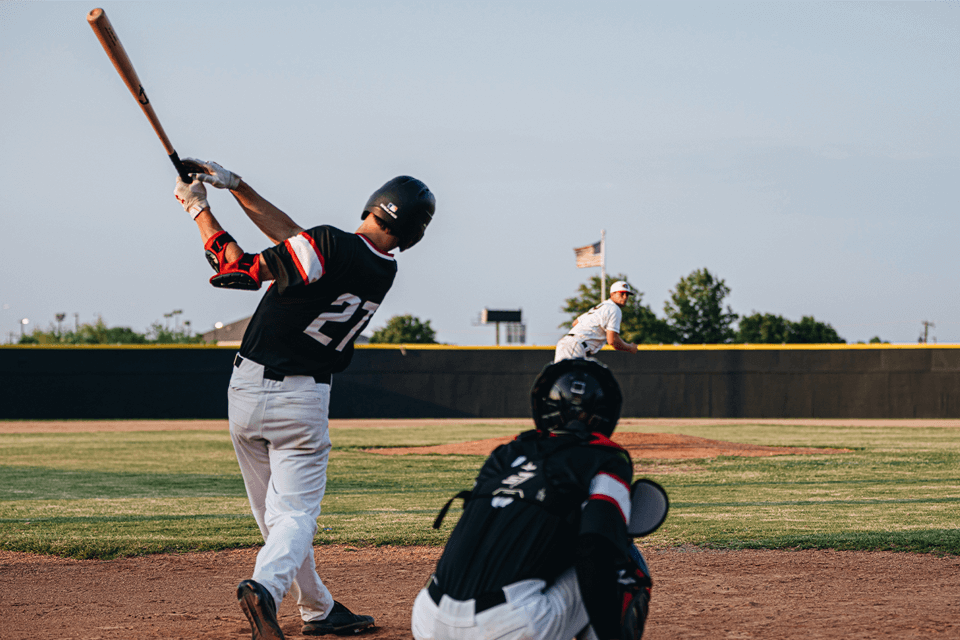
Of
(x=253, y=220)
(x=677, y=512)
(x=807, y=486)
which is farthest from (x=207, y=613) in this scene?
(x=807, y=486)

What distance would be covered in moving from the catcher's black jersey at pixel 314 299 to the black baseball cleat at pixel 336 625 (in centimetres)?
119

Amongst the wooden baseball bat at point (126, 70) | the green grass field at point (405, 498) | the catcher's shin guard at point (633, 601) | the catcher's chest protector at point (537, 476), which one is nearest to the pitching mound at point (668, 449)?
the green grass field at point (405, 498)

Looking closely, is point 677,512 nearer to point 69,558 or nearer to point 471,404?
point 69,558

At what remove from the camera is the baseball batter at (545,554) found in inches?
94.3

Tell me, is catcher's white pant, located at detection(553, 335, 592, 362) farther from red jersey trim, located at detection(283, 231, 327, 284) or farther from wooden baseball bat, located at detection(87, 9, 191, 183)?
red jersey trim, located at detection(283, 231, 327, 284)

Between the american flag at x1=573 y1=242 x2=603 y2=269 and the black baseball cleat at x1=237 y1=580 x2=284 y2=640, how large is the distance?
81.9ft

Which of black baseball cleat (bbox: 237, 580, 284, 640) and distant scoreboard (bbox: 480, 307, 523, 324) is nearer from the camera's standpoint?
black baseball cleat (bbox: 237, 580, 284, 640)

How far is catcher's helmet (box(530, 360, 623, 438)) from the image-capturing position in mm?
2688

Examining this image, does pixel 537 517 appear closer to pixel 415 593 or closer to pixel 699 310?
pixel 415 593

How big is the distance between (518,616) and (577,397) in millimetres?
661

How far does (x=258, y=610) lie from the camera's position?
327cm

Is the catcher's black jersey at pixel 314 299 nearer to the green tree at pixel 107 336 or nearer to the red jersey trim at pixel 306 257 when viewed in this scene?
the red jersey trim at pixel 306 257

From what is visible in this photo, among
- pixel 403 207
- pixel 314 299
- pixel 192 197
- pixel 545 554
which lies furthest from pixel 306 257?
pixel 545 554

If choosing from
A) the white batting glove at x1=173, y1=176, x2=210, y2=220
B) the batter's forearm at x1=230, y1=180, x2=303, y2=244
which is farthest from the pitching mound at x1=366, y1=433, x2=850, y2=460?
the white batting glove at x1=173, y1=176, x2=210, y2=220
